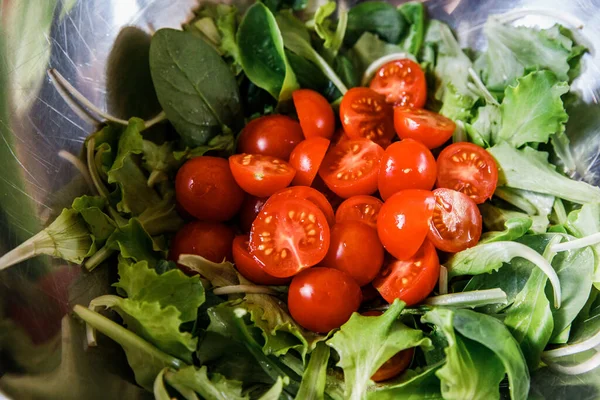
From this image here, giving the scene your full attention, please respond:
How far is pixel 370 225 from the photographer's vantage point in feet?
4.50

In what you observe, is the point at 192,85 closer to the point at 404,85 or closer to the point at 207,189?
the point at 207,189

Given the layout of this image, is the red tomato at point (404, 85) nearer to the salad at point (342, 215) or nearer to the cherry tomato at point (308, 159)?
the salad at point (342, 215)

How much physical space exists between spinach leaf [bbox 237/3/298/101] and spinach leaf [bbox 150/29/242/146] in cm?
7

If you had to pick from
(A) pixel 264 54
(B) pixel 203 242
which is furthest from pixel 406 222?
(A) pixel 264 54

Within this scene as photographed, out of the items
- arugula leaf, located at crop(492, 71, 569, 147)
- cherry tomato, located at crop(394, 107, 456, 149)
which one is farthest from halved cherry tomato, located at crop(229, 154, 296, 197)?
arugula leaf, located at crop(492, 71, 569, 147)

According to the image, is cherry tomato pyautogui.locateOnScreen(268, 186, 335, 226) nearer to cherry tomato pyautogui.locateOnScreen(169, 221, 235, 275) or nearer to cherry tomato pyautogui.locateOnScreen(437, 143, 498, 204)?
cherry tomato pyautogui.locateOnScreen(169, 221, 235, 275)

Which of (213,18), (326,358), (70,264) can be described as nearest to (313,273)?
(326,358)

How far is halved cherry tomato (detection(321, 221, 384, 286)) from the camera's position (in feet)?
4.25

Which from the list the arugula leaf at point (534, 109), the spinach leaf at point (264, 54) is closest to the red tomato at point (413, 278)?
the arugula leaf at point (534, 109)

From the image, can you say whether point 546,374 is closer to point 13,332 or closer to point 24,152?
point 13,332

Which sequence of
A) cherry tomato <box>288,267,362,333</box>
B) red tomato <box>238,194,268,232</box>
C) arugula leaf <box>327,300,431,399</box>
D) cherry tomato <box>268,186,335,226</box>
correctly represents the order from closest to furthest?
arugula leaf <box>327,300,431,399</box>, cherry tomato <box>288,267,362,333</box>, cherry tomato <box>268,186,335,226</box>, red tomato <box>238,194,268,232</box>

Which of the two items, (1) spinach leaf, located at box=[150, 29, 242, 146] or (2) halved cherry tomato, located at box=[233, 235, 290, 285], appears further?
(1) spinach leaf, located at box=[150, 29, 242, 146]

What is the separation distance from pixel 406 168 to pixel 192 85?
63 centimetres

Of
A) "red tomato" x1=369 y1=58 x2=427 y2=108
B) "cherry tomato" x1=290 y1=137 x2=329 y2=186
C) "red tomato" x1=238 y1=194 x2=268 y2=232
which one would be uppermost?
"cherry tomato" x1=290 y1=137 x2=329 y2=186
